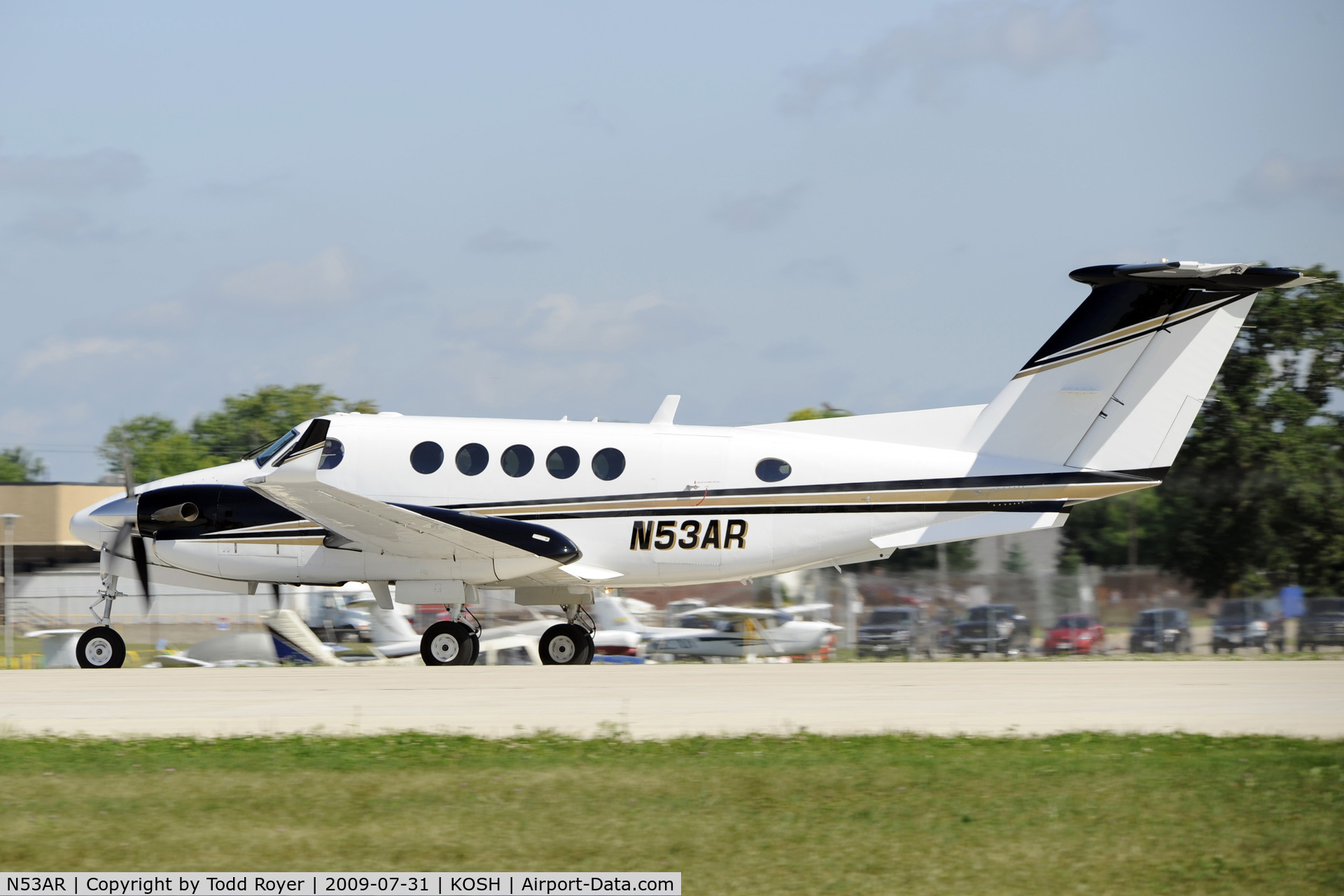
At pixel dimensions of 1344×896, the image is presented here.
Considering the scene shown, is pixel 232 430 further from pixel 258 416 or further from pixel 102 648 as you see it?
pixel 102 648

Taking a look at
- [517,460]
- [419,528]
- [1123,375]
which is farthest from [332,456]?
[1123,375]

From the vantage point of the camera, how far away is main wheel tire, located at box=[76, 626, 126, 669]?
19234 millimetres

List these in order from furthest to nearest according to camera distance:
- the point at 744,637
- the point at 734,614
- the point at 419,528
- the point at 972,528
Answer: the point at 734,614 < the point at 744,637 < the point at 972,528 < the point at 419,528

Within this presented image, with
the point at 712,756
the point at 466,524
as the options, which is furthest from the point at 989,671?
the point at 712,756

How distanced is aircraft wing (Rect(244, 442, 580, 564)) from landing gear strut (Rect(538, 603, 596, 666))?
1514mm

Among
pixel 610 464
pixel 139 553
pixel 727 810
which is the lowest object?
pixel 727 810

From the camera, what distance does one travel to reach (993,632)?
85.8ft

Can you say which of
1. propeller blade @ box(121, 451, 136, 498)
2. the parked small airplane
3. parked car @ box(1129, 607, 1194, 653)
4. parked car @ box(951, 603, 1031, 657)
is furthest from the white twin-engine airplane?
parked car @ box(1129, 607, 1194, 653)

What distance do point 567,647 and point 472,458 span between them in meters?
3.24

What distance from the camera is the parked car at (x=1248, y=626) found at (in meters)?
25.2

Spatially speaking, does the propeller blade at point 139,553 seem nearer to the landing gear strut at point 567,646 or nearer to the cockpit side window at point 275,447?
the cockpit side window at point 275,447

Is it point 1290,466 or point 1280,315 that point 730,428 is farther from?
point 1280,315

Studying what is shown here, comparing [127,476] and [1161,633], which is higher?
[127,476]

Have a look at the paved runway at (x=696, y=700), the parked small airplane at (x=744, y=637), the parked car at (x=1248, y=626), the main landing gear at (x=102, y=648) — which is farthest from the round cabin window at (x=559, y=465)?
the parked car at (x=1248, y=626)
